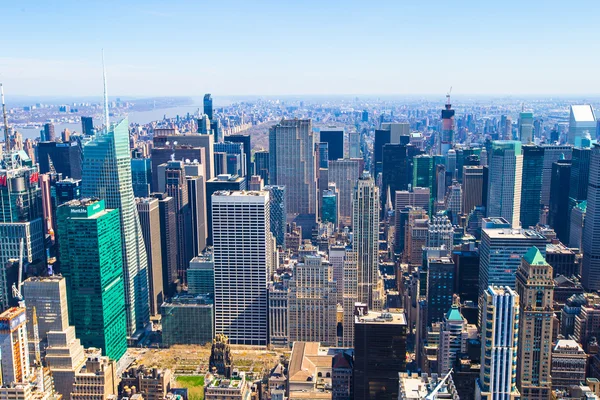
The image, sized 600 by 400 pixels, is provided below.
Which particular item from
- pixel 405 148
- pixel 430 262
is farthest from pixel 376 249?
pixel 405 148

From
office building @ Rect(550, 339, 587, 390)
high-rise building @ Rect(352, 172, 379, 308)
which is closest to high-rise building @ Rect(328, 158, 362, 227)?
high-rise building @ Rect(352, 172, 379, 308)

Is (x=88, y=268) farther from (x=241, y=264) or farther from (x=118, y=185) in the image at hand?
(x=241, y=264)

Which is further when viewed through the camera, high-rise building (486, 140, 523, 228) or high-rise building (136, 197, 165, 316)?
high-rise building (486, 140, 523, 228)

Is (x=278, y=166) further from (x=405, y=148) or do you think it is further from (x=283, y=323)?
(x=283, y=323)

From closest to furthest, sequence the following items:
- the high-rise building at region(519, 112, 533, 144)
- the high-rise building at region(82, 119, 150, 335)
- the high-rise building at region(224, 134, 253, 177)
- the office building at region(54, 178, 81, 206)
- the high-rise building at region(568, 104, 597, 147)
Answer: the high-rise building at region(82, 119, 150, 335) → the office building at region(54, 178, 81, 206) → the high-rise building at region(568, 104, 597, 147) → the high-rise building at region(224, 134, 253, 177) → the high-rise building at region(519, 112, 533, 144)

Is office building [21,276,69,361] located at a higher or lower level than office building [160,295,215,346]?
higher

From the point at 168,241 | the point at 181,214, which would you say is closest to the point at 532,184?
the point at 181,214

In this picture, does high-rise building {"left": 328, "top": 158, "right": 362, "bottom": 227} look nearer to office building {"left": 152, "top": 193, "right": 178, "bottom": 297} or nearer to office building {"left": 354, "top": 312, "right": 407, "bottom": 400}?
office building {"left": 152, "top": 193, "right": 178, "bottom": 297}
